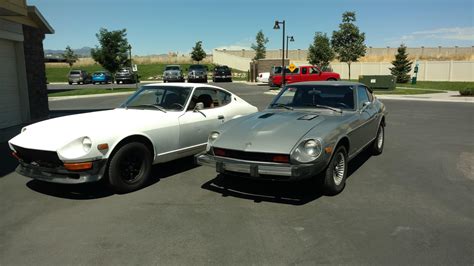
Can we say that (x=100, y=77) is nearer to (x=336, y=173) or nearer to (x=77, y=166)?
(x=77, y=166)

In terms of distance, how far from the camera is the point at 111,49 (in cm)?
2894

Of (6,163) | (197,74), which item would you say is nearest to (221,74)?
(197,74)

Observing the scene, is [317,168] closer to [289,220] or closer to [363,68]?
[289,220]

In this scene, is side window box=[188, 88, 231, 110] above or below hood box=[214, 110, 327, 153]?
above

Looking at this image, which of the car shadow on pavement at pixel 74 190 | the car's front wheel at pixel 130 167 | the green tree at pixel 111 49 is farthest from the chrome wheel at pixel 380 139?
the green tree at pixel 111 49

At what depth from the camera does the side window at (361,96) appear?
618cm

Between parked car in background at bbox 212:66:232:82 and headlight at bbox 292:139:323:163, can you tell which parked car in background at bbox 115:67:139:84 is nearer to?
parked car in background at bbox 212:66:232:82

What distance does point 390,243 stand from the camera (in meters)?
3.67

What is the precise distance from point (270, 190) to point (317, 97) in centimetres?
192

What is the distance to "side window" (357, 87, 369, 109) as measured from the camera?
243 inches

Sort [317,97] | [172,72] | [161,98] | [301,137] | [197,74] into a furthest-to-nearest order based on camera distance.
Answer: [197,74]
[172,72]
[161,98]
[317,97]
[301,137]

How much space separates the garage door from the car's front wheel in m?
7.79

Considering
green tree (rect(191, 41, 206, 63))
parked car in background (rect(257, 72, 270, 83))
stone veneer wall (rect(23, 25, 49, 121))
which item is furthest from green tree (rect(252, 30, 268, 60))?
stone veneer wall (rect(23, 25, 49, 121))

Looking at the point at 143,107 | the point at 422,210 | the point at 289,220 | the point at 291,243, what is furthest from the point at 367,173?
the point at 143,107
